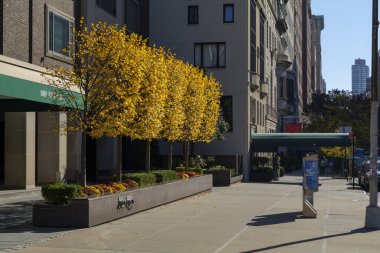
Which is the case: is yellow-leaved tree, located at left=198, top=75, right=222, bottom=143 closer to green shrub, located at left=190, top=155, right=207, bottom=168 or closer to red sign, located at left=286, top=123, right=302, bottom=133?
green shrub, located at left=190, top=155, right=207, bottom=168

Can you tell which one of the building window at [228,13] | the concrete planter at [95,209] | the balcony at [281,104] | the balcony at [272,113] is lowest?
the concrete planter at [95,209]

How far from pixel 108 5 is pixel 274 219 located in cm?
Result: 1933

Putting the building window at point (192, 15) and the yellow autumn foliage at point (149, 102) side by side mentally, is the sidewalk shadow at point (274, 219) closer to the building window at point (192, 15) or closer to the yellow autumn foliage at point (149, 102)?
the yellow autumn foliage at point (149, 102)

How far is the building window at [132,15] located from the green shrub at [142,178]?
17447 mm

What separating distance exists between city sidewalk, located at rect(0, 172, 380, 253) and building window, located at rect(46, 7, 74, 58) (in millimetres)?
9275

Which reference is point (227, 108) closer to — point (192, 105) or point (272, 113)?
point (192, 105)

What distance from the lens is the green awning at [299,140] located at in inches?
1619

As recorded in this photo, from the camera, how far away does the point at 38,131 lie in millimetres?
25953

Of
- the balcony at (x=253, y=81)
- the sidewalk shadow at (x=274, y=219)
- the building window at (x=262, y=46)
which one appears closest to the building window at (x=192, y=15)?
the balcony at (x=253, y=81)

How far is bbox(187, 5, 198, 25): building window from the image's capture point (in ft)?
139

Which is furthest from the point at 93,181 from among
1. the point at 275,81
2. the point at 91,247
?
the point at 275,81

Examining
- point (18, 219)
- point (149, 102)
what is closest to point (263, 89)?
point (149, 102)

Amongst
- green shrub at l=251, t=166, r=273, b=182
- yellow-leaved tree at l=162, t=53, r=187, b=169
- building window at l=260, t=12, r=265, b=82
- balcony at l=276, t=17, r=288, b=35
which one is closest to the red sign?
balcony at l=276, t=17, r=288, b=35

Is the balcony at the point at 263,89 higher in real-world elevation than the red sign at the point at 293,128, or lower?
higher
